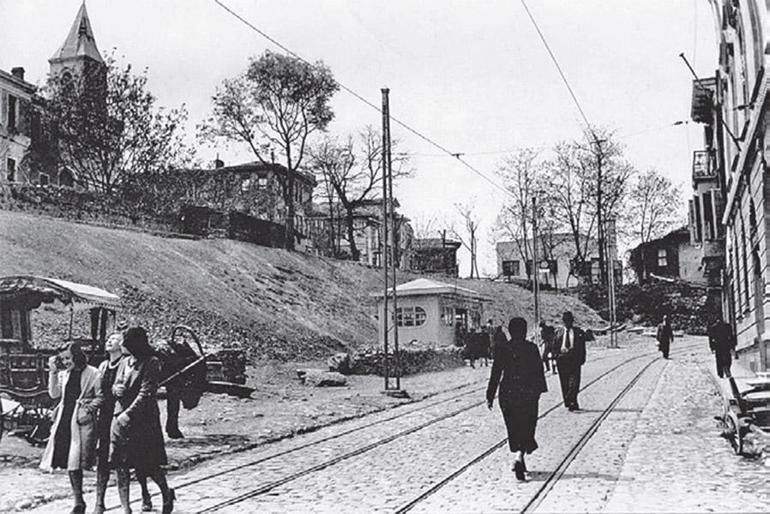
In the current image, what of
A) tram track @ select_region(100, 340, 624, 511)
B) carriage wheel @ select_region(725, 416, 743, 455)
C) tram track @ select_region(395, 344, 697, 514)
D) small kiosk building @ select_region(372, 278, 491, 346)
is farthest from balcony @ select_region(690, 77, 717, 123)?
carriage wheel @ select_region(725, 416, 743, 455)

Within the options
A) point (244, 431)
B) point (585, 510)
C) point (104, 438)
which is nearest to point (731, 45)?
point (244, 431)

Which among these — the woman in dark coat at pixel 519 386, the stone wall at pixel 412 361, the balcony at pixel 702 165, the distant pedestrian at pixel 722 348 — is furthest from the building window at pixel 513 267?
the woman in dark coat at pixel 519 386

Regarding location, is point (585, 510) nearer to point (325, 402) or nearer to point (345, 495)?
point (345, 495)

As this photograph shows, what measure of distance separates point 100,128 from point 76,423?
2922 centimetres

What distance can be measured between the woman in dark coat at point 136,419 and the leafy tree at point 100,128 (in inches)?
1105

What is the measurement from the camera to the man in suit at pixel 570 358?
1547cm

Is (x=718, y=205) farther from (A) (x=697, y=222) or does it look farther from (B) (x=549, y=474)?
(B) (x=549, y=474)

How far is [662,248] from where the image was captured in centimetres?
7275

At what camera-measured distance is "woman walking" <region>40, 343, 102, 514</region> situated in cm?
795

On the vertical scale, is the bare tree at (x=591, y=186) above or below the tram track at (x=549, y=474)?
above

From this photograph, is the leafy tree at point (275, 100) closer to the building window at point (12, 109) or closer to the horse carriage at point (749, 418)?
the building window at point (12, 109)

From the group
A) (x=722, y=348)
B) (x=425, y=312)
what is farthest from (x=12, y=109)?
(x=722, y=348)

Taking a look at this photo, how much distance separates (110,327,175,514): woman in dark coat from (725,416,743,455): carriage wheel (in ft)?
20.2

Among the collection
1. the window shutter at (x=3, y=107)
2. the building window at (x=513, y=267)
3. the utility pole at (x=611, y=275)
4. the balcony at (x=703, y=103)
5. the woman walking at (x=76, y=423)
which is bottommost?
the woman walking at (x=76, y=423)
